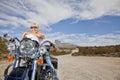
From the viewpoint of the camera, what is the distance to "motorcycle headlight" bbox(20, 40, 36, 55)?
4062mm

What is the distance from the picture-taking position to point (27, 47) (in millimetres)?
4090

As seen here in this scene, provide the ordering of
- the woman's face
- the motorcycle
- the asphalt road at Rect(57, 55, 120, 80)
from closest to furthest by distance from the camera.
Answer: the motorcycle < the woman's face < the asphalt road at Rect(57, 55, 120, 80)

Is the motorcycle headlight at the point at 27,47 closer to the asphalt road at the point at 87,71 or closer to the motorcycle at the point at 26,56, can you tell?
the motorcycle at the point at 26,56

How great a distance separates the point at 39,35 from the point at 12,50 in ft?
3.14

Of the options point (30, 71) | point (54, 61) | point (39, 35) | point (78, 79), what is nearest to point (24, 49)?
point (30, 71)

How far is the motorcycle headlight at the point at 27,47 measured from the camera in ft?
13.3

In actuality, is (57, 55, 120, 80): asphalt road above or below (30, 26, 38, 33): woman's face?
below

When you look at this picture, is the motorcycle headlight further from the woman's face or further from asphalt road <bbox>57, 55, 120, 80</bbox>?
asphalt road <bbox>57, 55, 120, 80</bbox>

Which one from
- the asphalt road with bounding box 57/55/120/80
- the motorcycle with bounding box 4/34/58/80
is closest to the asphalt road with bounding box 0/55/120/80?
the asphalt road with bounding box 57/55/120/80

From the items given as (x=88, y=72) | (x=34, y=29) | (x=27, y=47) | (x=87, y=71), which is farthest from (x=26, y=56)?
(x=87, y=71)

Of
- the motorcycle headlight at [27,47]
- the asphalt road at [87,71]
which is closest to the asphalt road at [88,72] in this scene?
the asphalt road at [87,71]

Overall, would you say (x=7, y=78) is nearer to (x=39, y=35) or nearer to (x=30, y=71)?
(x=30, y=71)

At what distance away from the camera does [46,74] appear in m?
4.89

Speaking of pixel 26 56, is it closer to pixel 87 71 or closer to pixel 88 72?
pixel 88 72
